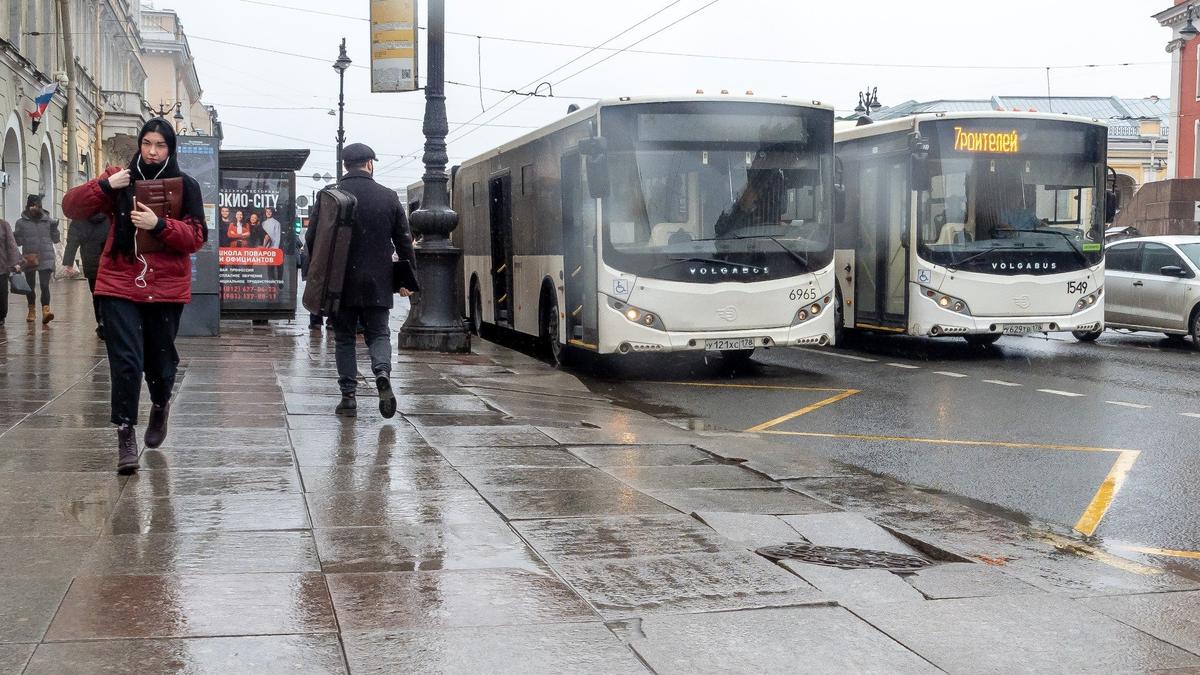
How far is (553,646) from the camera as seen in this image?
4.32 metres

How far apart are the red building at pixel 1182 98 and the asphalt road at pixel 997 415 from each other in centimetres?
3871

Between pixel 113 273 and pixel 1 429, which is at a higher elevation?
pixel 113 273

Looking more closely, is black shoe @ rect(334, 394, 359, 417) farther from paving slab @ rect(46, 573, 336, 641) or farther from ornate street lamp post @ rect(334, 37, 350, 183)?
ornate street lamp post @ rect(334, 37, 350, 183)

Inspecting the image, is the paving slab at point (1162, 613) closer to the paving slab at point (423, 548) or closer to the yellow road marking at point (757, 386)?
the paving slab at point (423, 548)

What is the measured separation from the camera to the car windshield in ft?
64.0

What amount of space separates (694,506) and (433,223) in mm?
10444

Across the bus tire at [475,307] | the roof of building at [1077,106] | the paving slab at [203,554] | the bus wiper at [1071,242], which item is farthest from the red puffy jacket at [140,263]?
the roof of building at [1077,106]

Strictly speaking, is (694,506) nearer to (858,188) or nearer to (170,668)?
(170,668)

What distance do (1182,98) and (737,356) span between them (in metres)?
44.6

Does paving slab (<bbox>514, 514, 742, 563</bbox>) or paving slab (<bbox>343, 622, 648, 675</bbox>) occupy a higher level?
paving slab (<bbox>343, 622, 648, 675</bbox>)

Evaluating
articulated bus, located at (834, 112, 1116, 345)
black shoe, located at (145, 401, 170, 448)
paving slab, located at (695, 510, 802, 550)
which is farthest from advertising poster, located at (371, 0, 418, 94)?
paving slab, located at (695, 510, 802, 550)

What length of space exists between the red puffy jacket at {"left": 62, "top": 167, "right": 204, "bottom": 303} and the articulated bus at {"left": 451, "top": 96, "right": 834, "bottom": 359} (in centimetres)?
721

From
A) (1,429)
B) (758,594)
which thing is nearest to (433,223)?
(1,429)

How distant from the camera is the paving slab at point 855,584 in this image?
5.04 m
